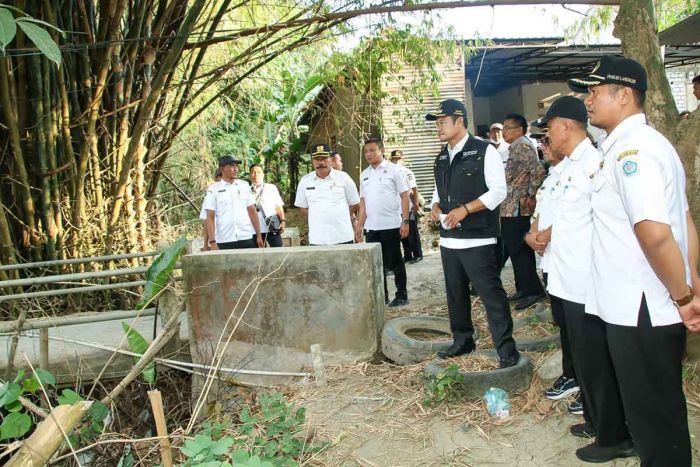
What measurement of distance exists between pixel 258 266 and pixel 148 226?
306cm

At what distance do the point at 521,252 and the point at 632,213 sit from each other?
3509mm

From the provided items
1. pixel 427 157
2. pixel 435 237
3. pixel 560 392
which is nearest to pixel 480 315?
pixel 560 392

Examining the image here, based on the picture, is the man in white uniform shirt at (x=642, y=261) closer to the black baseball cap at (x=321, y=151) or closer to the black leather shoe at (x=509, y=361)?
the black leather shoe at (x=509, y=361)

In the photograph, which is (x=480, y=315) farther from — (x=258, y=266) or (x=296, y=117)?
(x=296, y=117)

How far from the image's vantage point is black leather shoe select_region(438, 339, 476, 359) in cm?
419

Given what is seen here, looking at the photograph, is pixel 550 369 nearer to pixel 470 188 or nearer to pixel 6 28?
pixel 470 188

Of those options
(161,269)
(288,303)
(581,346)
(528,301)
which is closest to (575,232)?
(581,346)

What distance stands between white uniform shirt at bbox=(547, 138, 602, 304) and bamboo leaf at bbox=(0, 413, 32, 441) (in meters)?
2.88

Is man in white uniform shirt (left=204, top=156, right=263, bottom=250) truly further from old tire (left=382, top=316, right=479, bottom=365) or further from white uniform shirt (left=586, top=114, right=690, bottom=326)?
white uniform shirt (left=586, top=114, right=690, bottom=326)

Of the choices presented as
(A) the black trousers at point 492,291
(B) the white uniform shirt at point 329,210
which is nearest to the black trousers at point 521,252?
(B) the white uniform shirt at point 329,210

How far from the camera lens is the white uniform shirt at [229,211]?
6875 mm

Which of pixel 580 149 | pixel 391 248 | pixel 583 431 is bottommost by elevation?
pixel 583 431

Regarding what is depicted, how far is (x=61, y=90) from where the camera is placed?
5.77 meters

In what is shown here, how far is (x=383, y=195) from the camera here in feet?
20.5
